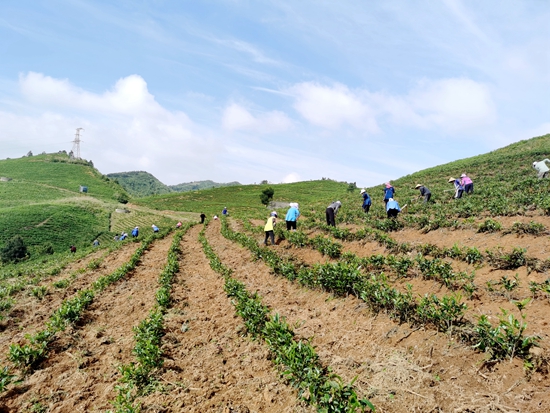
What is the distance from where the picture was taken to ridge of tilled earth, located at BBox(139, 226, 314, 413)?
15.7 ft

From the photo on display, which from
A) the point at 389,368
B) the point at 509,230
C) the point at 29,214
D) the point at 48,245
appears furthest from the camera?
the point at 29,214

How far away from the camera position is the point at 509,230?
1063 cm

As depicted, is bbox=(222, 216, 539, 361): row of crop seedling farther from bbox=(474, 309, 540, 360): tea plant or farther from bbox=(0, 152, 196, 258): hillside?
bbox=(0, 152, 196, 258): hillside

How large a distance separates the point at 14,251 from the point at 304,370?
151 ft

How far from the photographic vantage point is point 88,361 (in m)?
6.48

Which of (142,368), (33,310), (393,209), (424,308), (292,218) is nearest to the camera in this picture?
(142,368)

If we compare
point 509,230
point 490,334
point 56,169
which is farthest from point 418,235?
point 56,169

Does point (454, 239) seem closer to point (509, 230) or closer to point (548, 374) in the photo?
point (509, 230)

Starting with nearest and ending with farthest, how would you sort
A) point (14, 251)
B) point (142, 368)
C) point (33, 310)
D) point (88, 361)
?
1. point (142, 368)
2. point (88, 361)
3. point (33, 310)
4. point (14, 251)

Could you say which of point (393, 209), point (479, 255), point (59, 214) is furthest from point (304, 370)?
point (59, 214)

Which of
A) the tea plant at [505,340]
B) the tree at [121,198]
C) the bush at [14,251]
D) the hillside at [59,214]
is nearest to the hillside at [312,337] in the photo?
the tea plant at [505,340]

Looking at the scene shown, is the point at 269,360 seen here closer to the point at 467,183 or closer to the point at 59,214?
the point at 467,183

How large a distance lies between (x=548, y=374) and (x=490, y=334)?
74 centimetres

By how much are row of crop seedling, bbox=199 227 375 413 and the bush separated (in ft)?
140
